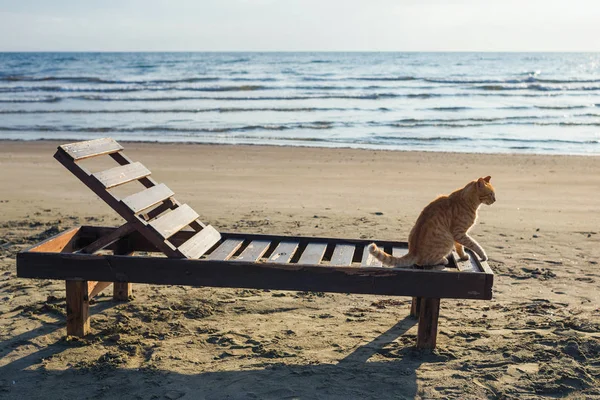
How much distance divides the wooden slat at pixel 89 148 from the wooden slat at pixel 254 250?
1380 mm

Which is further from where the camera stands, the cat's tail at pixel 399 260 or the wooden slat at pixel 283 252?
the wooden slat at pixel 283 252

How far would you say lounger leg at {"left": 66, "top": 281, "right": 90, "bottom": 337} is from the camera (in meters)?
4.76

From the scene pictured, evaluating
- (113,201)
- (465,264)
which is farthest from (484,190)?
(113,201)

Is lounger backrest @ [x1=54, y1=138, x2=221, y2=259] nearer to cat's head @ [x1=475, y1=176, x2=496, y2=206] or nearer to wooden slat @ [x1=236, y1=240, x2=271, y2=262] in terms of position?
wooden slat @ [x1=236, y1=240, x2=271, y2=262]

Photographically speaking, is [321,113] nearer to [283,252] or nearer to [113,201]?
[283,252]

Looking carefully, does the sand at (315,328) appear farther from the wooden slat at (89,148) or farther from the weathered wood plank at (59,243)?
the wooden slat at (89,148)

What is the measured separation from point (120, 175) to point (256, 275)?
144cm

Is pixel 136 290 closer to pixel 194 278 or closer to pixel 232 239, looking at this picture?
pixel 232 239

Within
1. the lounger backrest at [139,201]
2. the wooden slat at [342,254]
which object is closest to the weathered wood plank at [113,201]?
the lounger backrest at [139,201]

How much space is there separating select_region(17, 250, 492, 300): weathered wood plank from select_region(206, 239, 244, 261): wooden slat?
0.66 ft

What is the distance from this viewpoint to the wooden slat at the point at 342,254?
16.3 feet

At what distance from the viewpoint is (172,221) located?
5.15m

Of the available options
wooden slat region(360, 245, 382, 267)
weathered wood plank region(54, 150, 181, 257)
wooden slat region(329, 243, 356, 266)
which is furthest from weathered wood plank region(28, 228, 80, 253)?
wooden slat region(360, 245, 382, 267)

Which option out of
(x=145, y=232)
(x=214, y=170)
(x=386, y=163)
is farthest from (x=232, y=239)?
(x=386, y=163)
